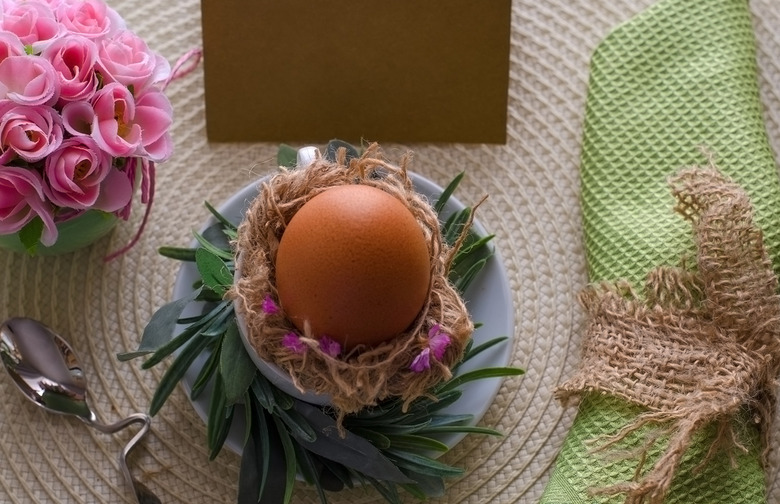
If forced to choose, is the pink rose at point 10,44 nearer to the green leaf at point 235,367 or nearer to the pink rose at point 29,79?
the pink rose at point 29,79

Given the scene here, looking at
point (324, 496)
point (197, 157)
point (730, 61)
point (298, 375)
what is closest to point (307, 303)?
point (298, 375)

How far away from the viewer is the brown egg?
46 centimetres

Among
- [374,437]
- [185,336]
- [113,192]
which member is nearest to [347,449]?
[374,437]

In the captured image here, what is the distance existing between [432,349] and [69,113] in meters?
0.28

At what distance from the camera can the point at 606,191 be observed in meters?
0.67

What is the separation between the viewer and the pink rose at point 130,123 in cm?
54

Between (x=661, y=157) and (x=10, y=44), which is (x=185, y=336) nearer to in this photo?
(x=10, y=44)

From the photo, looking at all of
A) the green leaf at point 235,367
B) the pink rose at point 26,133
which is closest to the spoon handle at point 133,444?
the green leaf at point 235,367

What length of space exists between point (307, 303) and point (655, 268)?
0.28 meters

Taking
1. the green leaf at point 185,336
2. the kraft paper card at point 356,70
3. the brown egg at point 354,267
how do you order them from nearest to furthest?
the brown egg at point 354,267 < the green leaf at point 185,336 < the kraft paper card at point 356,70

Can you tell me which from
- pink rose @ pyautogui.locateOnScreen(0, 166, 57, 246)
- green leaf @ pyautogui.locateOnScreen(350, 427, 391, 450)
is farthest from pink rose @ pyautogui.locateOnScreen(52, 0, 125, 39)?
green leaf @ pyautogui.locateOnScreen(350, 427, 391, 450)

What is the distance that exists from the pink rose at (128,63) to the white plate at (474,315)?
11cm

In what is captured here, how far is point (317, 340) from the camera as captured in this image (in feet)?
1.58

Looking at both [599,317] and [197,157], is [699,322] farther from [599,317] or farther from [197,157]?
[197,157]
